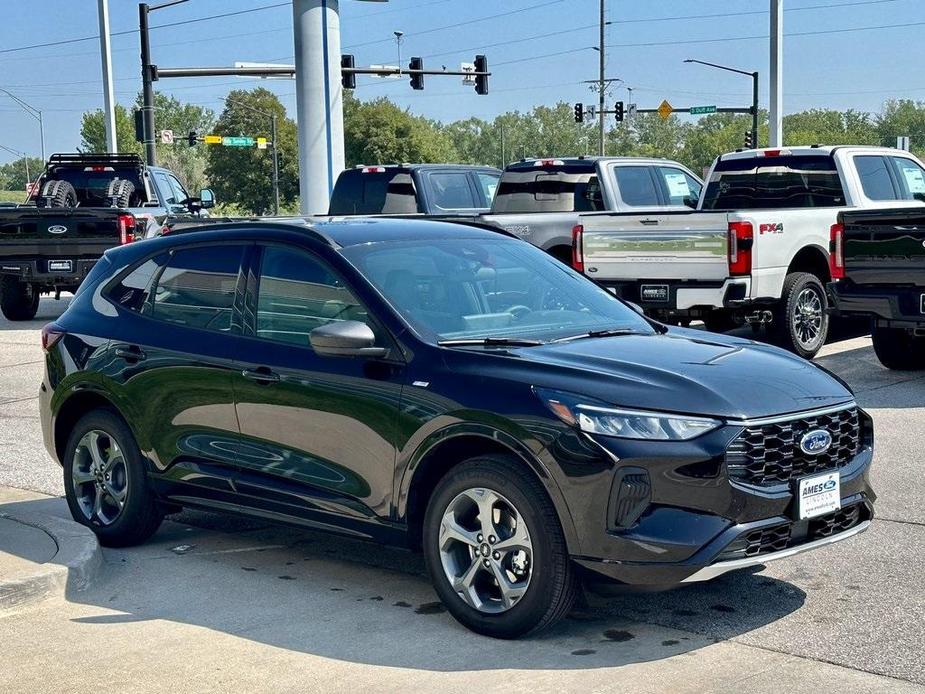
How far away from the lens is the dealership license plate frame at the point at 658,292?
13.9 m

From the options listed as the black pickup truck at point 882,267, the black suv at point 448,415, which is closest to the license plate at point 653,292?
the black pickup truck at point 882,267

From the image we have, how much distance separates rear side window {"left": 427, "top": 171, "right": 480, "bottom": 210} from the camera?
20266mm

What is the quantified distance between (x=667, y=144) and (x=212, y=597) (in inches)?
6389

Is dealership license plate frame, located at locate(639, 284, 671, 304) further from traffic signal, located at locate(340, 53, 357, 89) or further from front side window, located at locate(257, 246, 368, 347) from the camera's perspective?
traffic signal, located at locate(340, 53, 357, 89)

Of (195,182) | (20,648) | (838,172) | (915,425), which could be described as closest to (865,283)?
(915,425)

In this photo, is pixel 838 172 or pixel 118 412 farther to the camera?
pixel 838 172

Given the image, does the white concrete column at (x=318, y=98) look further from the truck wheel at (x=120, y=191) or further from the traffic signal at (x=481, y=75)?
the traffic signal at (x=481, y=75)

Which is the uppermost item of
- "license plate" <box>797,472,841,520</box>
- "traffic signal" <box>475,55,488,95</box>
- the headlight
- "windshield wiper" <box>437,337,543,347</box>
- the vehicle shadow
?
"traffic signal" <box>475,55,488,95</box>

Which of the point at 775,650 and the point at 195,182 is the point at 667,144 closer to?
the point at 195,182

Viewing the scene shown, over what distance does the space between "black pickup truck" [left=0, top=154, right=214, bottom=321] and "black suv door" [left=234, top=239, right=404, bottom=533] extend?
12855 millimetres

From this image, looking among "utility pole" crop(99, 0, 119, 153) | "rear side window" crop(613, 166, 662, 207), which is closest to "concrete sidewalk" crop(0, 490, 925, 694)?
"rear side window" crop(613, 166, 662, 207)

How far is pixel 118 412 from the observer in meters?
7.32

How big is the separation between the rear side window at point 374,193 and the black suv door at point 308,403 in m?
13.5

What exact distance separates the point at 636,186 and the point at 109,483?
12192 millimetres
